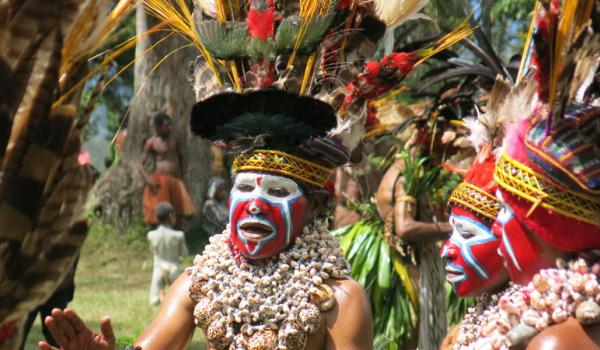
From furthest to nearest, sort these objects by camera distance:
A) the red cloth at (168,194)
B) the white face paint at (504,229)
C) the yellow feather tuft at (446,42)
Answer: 1. the red cloth at (168,194)
2. the yellow feather tuft at (446,42)
3. the white face paint at (504,229)

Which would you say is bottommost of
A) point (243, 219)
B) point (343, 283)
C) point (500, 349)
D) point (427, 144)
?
point (500, 349)

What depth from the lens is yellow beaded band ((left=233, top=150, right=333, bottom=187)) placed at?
3.85 m

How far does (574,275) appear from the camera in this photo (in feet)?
8.07

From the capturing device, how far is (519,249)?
8.41ft

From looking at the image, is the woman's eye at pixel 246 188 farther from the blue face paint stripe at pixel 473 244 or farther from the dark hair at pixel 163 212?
the dark hair at pixel 163 212

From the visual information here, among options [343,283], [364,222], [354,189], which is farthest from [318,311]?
[354,189]

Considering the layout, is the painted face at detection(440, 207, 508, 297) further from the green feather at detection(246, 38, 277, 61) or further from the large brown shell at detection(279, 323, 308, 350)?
the green feather at detection(246, 38, 277, 61)

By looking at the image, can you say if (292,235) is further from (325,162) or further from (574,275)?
(574,275)

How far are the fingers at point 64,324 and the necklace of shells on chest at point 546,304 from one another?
1057 millimetres

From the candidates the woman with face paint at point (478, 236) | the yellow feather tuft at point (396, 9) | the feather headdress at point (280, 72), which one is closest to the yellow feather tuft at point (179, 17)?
the feather headdress at point (280, 72)

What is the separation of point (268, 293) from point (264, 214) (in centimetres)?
30

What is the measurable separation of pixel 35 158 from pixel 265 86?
89.1 inches

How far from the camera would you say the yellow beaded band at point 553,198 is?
2.44 metres

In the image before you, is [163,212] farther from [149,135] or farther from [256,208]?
[256,208]
